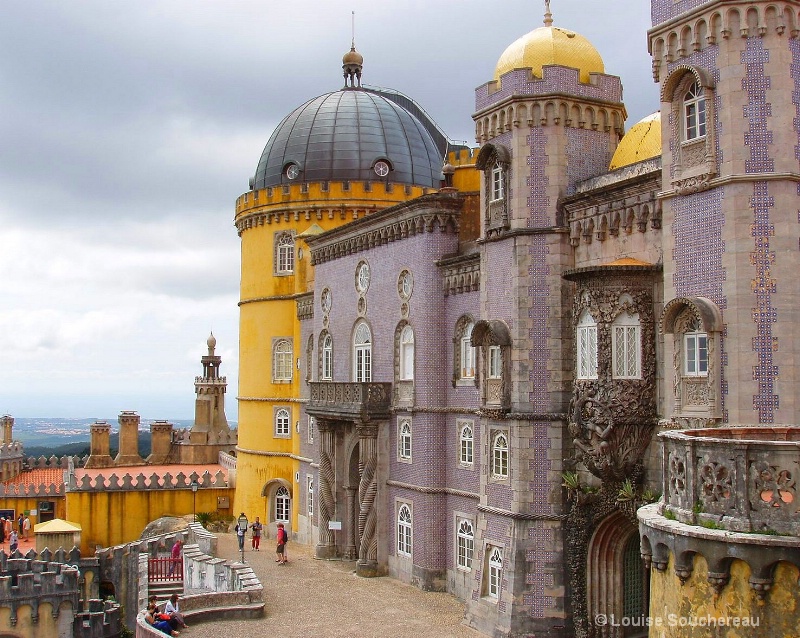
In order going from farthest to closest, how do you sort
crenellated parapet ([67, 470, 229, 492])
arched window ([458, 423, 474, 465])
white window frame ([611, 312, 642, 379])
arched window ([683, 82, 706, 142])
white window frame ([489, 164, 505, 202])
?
crenellated parapet ([67, 470, 229, 492]) < arched window ([458, 423, 474, 465]) < white window frame ([489, 164, 505, 202]) < white window frame ([611, 312, 642, 379]) < arched window ([683, 82, 706, 142])

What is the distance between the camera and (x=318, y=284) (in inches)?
1494

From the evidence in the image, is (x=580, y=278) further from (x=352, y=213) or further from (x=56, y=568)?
(x=56, y=568)

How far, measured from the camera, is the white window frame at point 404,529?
99.2 feet

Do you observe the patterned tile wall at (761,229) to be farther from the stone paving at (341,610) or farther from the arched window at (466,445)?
the arched window at (466,445)

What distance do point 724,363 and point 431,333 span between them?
41.1ft

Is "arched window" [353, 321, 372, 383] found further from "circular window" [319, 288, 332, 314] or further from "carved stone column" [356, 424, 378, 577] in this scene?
"circular window" [319, 288, 332, 314]

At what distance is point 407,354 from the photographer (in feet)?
103

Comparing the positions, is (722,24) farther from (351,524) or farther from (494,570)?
(351,524)

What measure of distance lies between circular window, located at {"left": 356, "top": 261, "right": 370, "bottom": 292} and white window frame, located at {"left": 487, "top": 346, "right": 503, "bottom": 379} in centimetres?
928

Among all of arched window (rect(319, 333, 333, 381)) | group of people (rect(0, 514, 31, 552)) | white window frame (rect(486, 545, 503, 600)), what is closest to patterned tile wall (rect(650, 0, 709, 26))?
white window frame (rect(486, 545, 503, 600))

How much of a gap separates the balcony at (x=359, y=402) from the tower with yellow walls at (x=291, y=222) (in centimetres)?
662

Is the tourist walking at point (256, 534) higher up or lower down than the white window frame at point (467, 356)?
lower down

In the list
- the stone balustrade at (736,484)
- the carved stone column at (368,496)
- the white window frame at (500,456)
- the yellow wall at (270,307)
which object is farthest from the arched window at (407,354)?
the stone balustrade at (736,484)

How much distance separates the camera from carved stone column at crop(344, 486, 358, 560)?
34156mm
